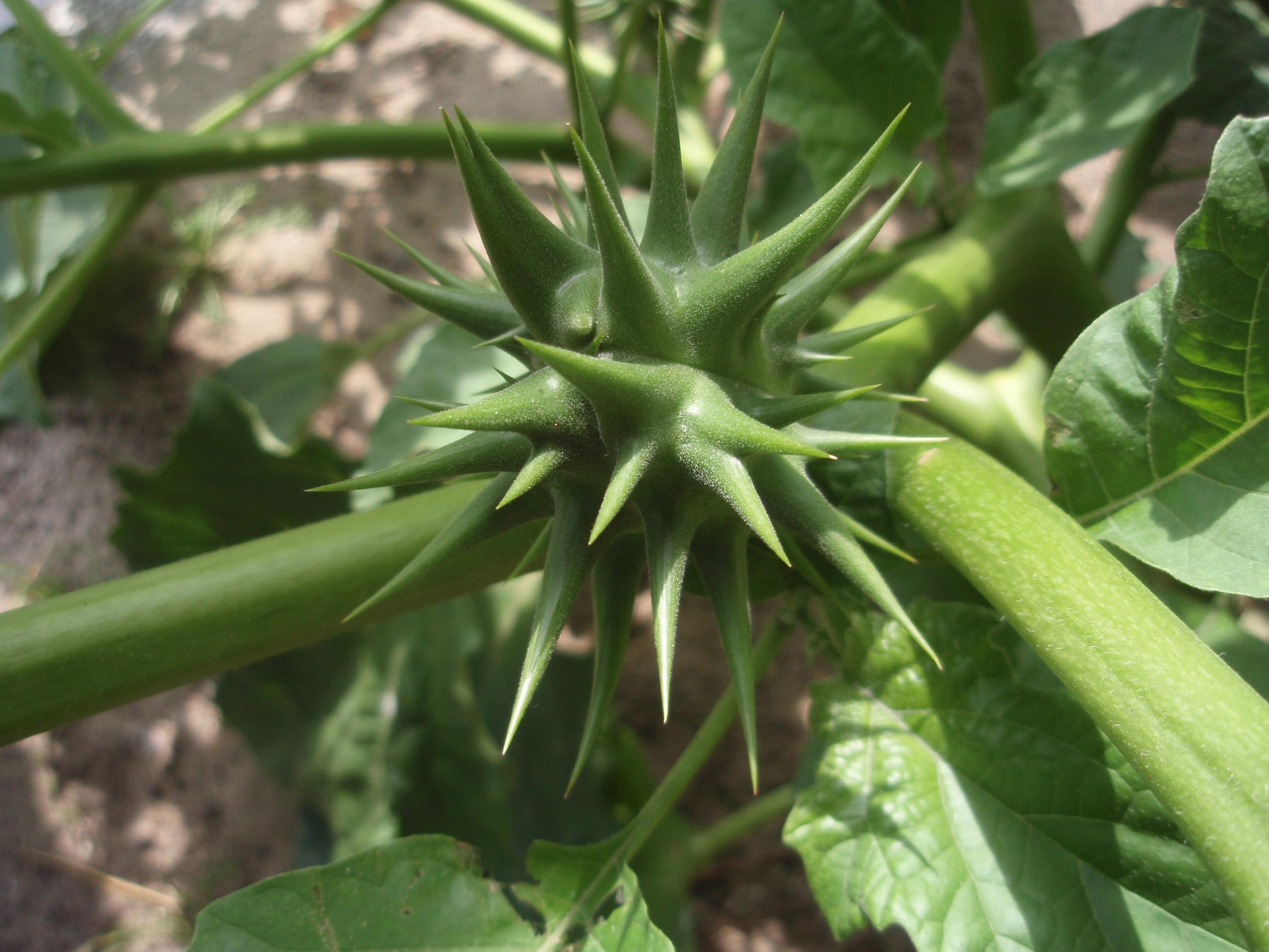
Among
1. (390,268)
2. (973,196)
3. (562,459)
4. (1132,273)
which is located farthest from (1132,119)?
(390,268)

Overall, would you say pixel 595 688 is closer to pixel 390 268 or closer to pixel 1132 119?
pixel 1132 119

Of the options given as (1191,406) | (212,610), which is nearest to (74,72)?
(212,610)

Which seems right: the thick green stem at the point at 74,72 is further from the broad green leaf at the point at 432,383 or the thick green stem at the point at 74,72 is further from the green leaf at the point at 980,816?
the green leaf at the point at 980,816

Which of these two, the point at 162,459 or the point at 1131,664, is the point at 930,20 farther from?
the point at 162,459

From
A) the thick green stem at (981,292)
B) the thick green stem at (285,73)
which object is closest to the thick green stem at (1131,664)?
the thick green stem at (981,292)

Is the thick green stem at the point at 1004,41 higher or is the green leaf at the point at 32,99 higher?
the green leaf at the point at 32,99

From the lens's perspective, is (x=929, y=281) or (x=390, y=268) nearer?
(x=929, y=281)

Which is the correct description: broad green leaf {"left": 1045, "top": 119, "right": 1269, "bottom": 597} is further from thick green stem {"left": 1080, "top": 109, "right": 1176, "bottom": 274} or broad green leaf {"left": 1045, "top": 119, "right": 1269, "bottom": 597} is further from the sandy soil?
the sandy soil
